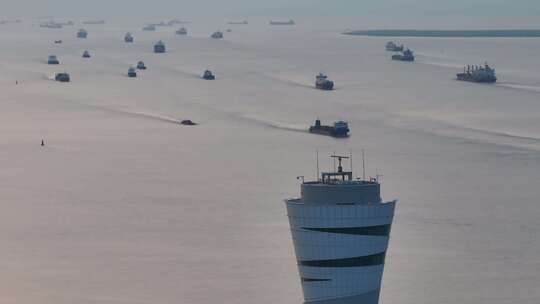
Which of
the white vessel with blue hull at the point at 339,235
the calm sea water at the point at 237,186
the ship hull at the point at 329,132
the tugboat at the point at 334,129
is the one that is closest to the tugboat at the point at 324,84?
the calm sea water at the point at 237,186

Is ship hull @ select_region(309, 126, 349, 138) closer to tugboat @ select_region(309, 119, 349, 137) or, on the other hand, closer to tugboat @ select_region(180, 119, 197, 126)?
tugboat @ select_region(309, 119, 349, 137)

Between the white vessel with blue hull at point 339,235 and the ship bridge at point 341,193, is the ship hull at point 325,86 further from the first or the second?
the ship bridge at point 341,193

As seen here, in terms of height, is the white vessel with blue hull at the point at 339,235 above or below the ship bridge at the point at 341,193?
below

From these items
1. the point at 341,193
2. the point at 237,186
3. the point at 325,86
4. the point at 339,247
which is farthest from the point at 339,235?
the point at 325,86

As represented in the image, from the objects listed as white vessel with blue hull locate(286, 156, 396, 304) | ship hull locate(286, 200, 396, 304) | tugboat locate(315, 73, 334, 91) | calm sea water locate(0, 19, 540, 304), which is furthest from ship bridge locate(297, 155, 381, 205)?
tugboat locate(315, 73, 334, 91)

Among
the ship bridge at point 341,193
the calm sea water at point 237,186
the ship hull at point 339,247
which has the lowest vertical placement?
the ship hull at point 339,247

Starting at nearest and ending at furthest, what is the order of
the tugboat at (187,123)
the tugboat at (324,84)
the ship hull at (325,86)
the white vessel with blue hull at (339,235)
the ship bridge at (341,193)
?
1. the white vessel with blue hull at (339,235)
2. the ship bridge at (341,193)
3. the tugboat at (187,123)
4. the tugboat at (324,84)
5. the ship hull at (325,86)

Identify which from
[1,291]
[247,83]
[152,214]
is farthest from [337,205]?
[247,83]
